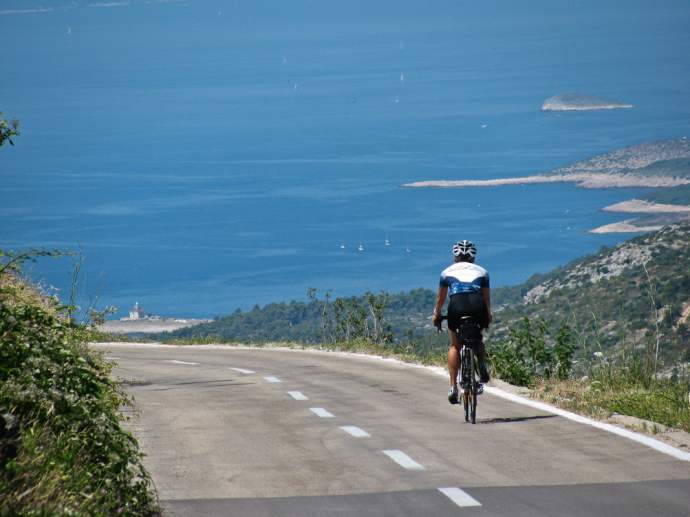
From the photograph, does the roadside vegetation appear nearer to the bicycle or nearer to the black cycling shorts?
the black cycling shorts

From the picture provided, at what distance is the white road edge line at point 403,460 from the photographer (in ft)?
29.8

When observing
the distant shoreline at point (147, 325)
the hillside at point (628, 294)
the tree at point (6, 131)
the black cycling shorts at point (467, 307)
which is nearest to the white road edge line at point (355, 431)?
the black cycling shorts at point (467, 307)

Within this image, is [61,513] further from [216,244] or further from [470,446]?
[216,244]

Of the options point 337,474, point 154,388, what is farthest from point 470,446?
point 154,388

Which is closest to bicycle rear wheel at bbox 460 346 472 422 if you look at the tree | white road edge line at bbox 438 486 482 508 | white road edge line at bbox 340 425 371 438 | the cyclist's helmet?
the cyclist's helmet

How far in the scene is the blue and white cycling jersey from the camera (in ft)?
38.6

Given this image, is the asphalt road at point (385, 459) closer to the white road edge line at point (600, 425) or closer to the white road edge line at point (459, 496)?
the white road edge line at point (459, 496)

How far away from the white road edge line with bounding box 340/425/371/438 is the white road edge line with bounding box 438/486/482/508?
9.67ft

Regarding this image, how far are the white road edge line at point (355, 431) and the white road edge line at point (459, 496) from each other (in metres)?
2.95

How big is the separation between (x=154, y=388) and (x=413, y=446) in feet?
24.2

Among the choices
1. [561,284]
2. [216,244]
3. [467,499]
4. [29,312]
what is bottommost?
[467,499]

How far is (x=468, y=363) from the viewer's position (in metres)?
12.0

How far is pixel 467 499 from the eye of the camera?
7.75m

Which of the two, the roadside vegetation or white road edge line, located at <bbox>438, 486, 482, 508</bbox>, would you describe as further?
white road edge line, located at <bbox>438, 486, 482, 508</bbox>
